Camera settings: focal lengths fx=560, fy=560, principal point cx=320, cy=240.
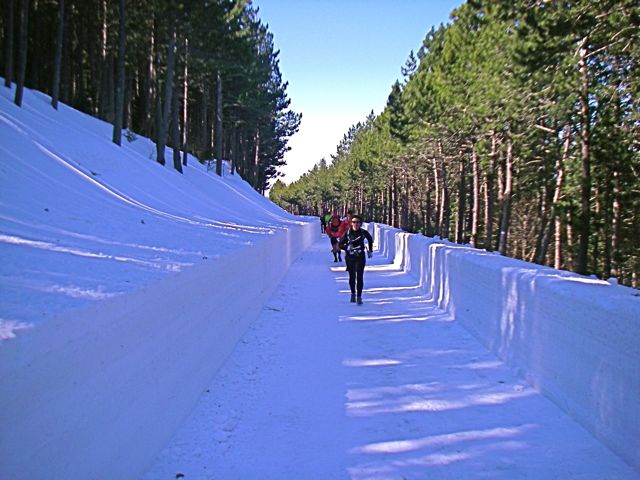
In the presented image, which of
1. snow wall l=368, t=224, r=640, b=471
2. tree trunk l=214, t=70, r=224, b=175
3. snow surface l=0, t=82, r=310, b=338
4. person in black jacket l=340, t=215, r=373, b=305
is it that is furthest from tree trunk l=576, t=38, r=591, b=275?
tree trunk l=214, t=70, r=224, b=175

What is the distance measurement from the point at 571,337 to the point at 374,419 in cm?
181

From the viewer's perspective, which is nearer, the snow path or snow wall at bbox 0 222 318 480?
snow wall at bbox 0 222 318 480

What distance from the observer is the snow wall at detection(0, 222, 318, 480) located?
89.2 inches

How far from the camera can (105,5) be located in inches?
1313

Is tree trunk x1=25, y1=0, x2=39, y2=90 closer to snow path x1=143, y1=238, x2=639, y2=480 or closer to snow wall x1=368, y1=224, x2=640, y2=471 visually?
snow path x1=143, y1=238, x2=639, y2=480

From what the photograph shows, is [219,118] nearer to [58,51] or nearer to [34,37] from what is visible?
[34,37]

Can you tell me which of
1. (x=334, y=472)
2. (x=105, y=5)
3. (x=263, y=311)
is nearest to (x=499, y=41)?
(x=263, y=311)

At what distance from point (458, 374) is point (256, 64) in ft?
121

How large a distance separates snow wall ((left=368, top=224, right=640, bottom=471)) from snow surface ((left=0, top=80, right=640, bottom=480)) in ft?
0.06

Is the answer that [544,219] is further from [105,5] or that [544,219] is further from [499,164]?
[105,5]

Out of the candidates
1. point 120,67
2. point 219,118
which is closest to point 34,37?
point 219,118

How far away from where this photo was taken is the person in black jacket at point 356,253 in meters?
10.9

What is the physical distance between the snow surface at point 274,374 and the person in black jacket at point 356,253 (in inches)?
76.2

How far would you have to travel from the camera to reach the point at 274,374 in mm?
6039
